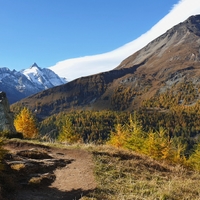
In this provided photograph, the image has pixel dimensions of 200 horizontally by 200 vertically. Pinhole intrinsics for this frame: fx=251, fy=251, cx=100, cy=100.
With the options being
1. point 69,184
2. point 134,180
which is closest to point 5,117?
point 69,184

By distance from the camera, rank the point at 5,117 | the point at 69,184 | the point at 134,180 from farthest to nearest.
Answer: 1. the point at 5,117
2. the point at 134,180
3. the point at 69,184

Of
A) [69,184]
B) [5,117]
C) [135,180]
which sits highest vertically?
[5,117]

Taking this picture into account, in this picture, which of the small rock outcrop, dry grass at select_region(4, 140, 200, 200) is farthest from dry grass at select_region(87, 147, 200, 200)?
the small rock outcrop

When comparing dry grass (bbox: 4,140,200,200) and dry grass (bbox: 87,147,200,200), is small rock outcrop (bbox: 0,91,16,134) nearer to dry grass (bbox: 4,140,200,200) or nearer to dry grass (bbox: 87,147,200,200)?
dry grass (bbox: 4,140,200,200)

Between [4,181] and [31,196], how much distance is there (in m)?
1.67

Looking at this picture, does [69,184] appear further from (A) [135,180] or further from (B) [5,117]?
(B) [5,117]

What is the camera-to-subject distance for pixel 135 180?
48.7 ft

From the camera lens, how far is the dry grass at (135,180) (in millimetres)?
11883

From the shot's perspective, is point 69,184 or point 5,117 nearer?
point 69,184

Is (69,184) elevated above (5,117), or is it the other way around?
(5,117)

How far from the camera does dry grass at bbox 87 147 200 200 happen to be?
11.9 metres

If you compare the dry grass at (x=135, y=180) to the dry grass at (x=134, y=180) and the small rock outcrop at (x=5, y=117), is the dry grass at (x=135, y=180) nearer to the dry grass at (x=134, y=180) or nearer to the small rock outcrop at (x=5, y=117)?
the dry grass at (x=134, y=180)

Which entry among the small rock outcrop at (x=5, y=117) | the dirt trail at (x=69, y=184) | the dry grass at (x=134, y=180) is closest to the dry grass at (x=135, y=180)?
the dry grass at (x=134, y=180)

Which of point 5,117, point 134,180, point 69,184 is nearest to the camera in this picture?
point 69,184
